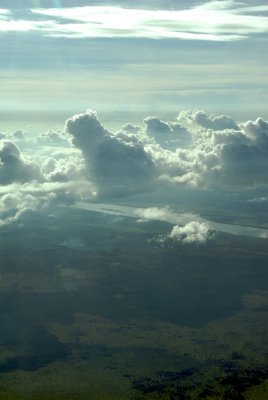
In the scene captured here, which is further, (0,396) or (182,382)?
(182,382)

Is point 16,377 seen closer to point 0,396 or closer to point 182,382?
point 0,396

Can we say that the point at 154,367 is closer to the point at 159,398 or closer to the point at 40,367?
the point at 159,398

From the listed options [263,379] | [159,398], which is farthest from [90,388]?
[263,379]

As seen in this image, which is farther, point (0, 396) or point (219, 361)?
point (219, 361)

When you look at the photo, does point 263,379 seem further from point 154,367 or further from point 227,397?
point 154,367

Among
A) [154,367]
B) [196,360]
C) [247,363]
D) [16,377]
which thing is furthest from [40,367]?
[247,363]

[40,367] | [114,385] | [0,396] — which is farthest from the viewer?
[40,367]

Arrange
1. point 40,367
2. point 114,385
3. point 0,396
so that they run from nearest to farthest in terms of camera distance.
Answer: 1. point 0,396
2. point 114,385
3. point 40,367
